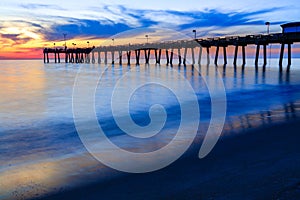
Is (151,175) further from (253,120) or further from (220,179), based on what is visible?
(253,120)

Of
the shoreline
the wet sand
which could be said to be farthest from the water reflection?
the wet sand

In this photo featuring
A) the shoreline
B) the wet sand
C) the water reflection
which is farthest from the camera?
the water reflection

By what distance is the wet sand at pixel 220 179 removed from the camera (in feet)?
14.1

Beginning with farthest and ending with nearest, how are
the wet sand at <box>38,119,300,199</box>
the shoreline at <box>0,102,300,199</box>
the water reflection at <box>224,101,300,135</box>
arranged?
the water reflection at <box>224,101,300,135</box>
the shoreline at <box>0,102,300,199</box>
the wet sand at <box>38,119,300,199</box>

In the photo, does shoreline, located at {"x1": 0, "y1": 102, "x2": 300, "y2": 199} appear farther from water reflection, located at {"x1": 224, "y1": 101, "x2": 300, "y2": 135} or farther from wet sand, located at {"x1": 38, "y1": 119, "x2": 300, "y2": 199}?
water reflection, located at {"x1": 224, "y1": 101, "x2": 300, "y2": 135}

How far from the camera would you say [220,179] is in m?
4.89

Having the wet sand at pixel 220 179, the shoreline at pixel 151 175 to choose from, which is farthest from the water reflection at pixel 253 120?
the wet sand at pixel 220 179

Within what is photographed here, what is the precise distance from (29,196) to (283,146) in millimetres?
4947

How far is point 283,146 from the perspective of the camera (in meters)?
6.67

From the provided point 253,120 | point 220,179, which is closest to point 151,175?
point 220,179

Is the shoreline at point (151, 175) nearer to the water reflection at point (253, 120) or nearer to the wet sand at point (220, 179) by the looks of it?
the wet sand at point (220, 179)

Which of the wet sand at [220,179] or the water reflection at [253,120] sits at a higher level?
the wet sand at [220,179]

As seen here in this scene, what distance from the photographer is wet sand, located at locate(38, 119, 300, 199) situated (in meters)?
4.31

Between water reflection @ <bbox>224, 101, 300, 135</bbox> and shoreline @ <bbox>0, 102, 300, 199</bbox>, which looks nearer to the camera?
shoreline @ <bbox>0, 102, 300, 199</bbox>
